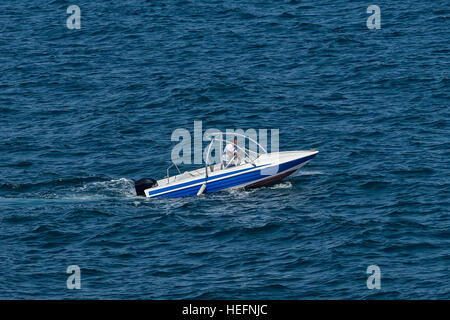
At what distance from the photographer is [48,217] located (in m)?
47.2

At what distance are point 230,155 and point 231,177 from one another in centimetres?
127

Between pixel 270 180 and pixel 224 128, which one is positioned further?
pixel 224 128

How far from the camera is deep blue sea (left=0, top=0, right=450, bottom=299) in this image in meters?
40.1

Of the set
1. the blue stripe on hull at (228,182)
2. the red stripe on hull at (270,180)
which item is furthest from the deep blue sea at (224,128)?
the blue stripe on hull at (228,182)

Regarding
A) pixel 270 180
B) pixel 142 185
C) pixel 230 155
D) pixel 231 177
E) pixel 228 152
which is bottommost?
pixel 270 180

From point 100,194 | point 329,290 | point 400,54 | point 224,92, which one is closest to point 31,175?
point 100,194

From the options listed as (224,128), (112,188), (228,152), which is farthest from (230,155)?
(224,128)

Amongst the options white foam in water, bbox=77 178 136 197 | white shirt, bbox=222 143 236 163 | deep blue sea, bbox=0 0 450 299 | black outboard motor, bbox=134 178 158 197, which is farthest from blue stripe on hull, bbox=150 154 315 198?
white foam in water, bbox=77 178 136 197

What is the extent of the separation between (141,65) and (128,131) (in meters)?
12.8

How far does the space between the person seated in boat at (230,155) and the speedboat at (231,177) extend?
3.3 inches

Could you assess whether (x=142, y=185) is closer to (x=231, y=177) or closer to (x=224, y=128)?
(x=231, y=177)

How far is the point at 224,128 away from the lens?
193ft

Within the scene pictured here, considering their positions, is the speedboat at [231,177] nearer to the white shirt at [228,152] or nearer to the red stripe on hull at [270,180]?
the red stripe on hull at [270,180]

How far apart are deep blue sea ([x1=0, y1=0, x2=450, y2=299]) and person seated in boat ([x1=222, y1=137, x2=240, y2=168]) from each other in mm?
1728
